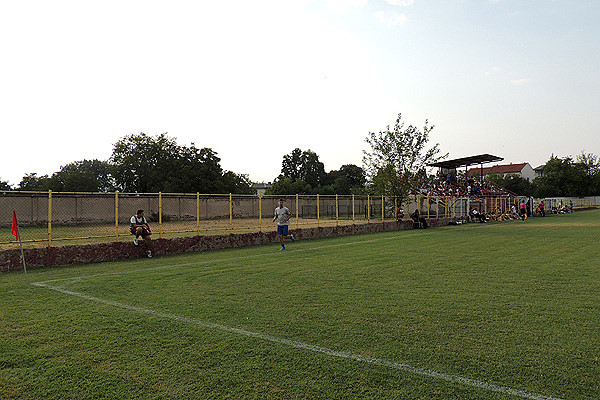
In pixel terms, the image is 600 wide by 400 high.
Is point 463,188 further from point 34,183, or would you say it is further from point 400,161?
point 34,183

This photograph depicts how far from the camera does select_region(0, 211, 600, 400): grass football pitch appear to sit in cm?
344

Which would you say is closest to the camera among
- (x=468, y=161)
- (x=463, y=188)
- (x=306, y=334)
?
(x=306, y=334)

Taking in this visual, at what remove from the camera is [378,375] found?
362 cm

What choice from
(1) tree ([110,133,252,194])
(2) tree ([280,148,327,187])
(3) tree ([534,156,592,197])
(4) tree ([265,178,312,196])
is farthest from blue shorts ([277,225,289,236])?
(2) tree ([280,148,327,187])

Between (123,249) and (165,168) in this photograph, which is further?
(165,168)

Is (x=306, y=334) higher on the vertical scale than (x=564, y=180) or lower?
lower

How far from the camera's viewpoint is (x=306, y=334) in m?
4.75

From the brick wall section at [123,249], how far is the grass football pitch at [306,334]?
1256 mm

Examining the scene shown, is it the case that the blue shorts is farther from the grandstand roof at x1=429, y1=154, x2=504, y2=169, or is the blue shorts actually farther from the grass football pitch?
the grandstand roof at x1=429, y1=154, x2=504, y2=169

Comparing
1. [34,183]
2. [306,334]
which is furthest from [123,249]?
[34,183]

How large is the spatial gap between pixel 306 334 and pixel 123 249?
915 cm

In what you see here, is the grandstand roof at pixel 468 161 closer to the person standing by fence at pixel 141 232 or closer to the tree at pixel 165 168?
Answer: the tree at pixel 165 168

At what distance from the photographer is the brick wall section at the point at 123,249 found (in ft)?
34.1

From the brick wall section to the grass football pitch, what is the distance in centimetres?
126
